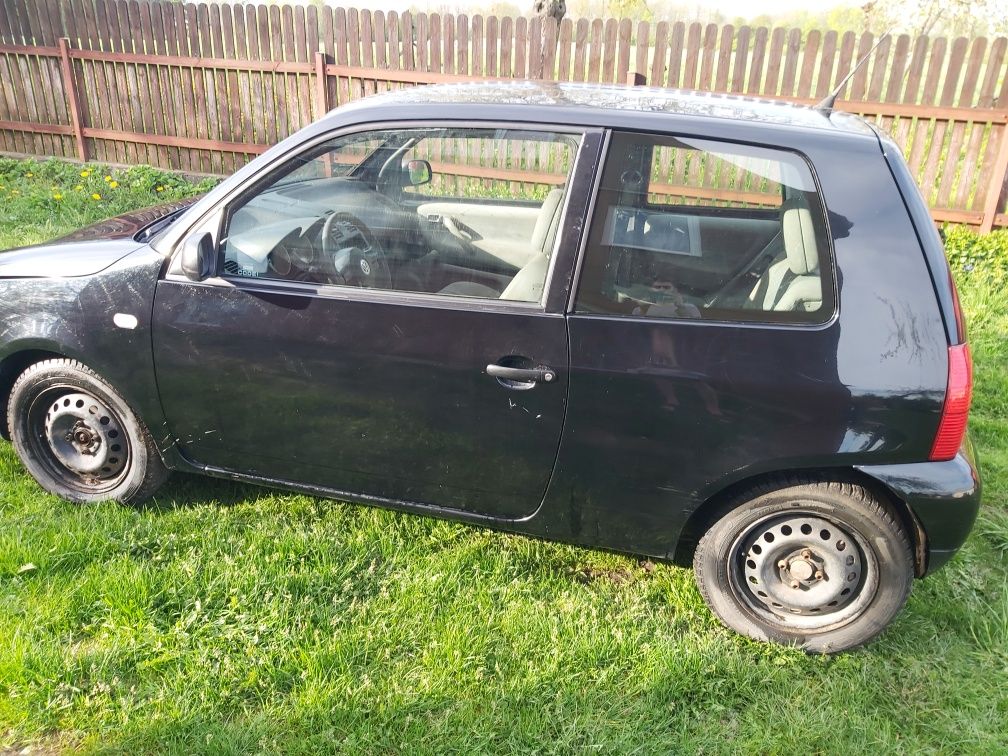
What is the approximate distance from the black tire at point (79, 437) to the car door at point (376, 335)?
0.30 m

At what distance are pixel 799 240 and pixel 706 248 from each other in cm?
29

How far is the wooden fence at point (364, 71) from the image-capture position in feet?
22.0

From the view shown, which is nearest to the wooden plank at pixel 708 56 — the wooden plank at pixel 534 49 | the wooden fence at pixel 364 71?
the wooden fence at pixel 364 71

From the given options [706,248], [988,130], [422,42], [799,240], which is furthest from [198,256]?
[988,130]

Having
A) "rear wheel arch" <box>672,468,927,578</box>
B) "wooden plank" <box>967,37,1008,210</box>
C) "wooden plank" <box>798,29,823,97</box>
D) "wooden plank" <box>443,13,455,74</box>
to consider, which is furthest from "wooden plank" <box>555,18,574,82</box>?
"rear wheel arch" <box>672,468,927,578</box>

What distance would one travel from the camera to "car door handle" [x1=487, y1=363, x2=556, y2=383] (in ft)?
8.02

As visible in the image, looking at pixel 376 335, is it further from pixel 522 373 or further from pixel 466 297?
pixel 522 373

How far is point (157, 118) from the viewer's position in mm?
9125

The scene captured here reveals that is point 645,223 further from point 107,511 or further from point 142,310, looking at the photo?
point 107,511

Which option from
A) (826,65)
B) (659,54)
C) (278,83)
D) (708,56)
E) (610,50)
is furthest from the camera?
(278,83)

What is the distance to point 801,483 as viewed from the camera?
2449 mm

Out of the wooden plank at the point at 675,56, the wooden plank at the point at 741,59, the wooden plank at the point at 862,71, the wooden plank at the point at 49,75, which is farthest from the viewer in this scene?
the wooden plank at the point at 49,75

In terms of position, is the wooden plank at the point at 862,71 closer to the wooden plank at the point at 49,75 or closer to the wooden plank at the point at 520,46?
the wooden plank at the point at 520,46

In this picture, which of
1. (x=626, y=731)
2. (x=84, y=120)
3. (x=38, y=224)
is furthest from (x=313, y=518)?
(x=84, y=120)
